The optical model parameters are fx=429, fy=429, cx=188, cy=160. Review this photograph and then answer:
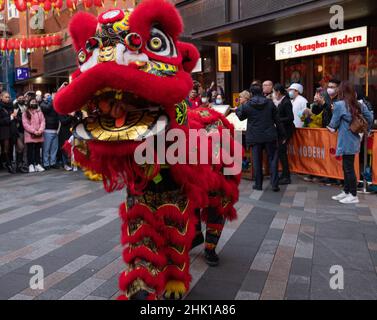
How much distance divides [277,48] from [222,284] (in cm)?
862

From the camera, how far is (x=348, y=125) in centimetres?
604

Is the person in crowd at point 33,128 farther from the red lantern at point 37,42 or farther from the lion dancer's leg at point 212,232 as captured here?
the red lantern at point 37,42

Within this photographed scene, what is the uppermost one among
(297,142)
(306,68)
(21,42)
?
(21,42)

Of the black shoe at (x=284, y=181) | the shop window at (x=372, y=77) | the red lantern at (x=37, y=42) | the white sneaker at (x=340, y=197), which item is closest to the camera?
the white sneaker at (x=340, y=197)

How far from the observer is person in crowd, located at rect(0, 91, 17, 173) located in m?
9.58

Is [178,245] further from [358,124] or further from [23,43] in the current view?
[23,43]

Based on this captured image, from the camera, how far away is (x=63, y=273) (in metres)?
3.74

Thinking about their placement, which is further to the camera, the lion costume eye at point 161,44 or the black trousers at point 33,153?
the black trousers at point 33,153

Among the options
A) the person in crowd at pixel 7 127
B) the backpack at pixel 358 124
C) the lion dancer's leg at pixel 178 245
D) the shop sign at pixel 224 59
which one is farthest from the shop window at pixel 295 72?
the lion dancer's leg at pixel 178 245

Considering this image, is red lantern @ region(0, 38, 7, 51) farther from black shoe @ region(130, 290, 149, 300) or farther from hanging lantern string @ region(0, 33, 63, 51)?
black shoe @ region(130, 290, 149, 300)

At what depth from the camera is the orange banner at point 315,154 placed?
7301mm

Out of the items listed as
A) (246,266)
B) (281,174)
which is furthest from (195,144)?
(281,174)

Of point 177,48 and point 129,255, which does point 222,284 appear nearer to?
point 129,255

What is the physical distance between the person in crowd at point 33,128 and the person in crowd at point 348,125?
664cm
